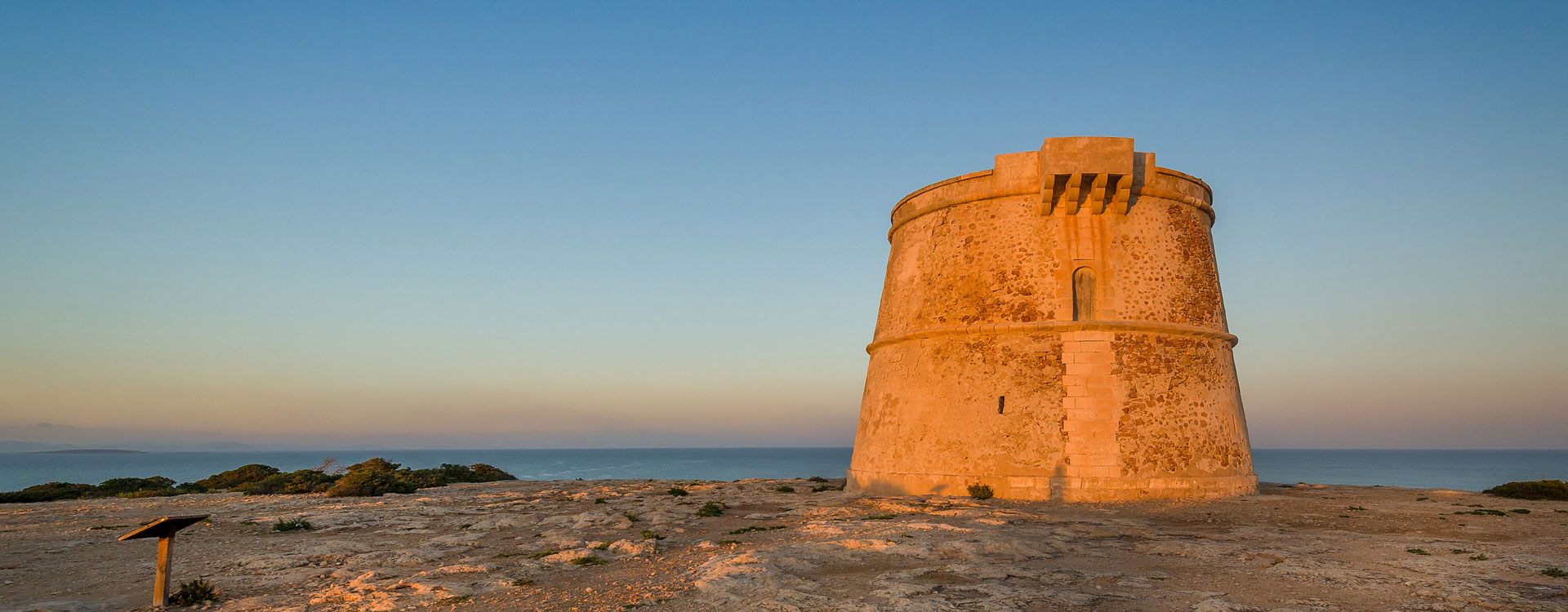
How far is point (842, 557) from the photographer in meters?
9.42

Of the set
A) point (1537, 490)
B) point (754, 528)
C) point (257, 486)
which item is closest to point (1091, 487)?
point (754, 528)

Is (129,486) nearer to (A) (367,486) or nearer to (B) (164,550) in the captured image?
(A) (367,486)

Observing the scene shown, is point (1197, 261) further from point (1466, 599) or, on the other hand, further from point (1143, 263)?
point (1466, 599)

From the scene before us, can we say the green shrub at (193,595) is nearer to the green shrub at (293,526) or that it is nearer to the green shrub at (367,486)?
the green shrub at (293,526)

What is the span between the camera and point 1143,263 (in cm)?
1706

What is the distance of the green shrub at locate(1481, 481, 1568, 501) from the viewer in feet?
54.5

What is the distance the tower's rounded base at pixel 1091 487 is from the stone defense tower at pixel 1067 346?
0.03 meters

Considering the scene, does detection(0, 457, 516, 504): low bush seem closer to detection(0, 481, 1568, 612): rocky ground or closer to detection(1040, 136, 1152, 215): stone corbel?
detection(0, 481, 1568, 612): rocky ground

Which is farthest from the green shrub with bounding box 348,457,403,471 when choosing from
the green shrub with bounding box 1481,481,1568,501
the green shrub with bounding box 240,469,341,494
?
the green shrub with bounding box 1481,481,1568,501

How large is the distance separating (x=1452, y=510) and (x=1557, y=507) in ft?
8.53

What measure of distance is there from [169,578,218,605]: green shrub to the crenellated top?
15.6 m

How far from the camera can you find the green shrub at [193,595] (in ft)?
26.2

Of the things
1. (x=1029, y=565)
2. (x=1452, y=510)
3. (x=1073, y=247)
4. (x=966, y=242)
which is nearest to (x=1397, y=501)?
(x=1452, y=510)

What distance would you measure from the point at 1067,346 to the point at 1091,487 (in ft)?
9.75
